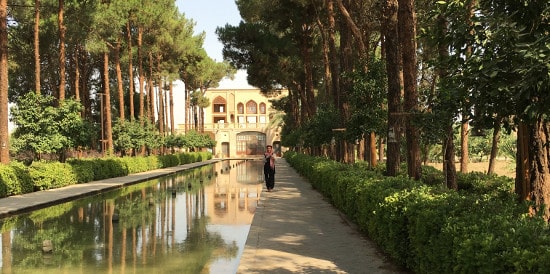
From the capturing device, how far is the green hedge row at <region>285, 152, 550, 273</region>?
10.9 feet

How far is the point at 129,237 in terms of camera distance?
868cm

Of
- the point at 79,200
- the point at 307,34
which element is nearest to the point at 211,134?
the point at 307,34

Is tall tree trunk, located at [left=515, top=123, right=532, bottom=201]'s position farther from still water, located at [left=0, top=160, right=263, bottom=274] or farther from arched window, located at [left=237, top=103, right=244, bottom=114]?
arched window, located at [left=237, top=103, right=244, bottom=114]

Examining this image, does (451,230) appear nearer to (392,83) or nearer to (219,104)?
(392,83)

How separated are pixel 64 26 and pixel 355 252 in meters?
19.6

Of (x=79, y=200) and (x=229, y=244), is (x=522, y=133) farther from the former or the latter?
(x=79, y=200)

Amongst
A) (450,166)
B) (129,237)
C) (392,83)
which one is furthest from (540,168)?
(129,237)

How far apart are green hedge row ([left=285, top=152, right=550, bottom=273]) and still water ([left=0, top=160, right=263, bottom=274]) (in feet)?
6.49

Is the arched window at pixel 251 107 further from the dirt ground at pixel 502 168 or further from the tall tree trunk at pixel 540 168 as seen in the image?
the tall tree trunk at pixel 540 168

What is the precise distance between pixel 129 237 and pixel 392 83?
5754mm

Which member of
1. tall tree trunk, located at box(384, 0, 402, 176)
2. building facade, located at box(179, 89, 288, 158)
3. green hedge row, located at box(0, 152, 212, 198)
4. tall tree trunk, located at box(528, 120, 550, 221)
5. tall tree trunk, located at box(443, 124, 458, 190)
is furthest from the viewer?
building facade, located at box(179, 89, 288, 158)

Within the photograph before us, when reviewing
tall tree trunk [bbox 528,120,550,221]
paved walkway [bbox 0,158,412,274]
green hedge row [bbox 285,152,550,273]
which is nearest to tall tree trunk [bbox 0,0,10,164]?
paved walkway [bbox 0,158,412,274]

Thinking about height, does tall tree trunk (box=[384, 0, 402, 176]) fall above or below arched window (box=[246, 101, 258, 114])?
below

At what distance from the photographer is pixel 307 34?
2508 centimetres
